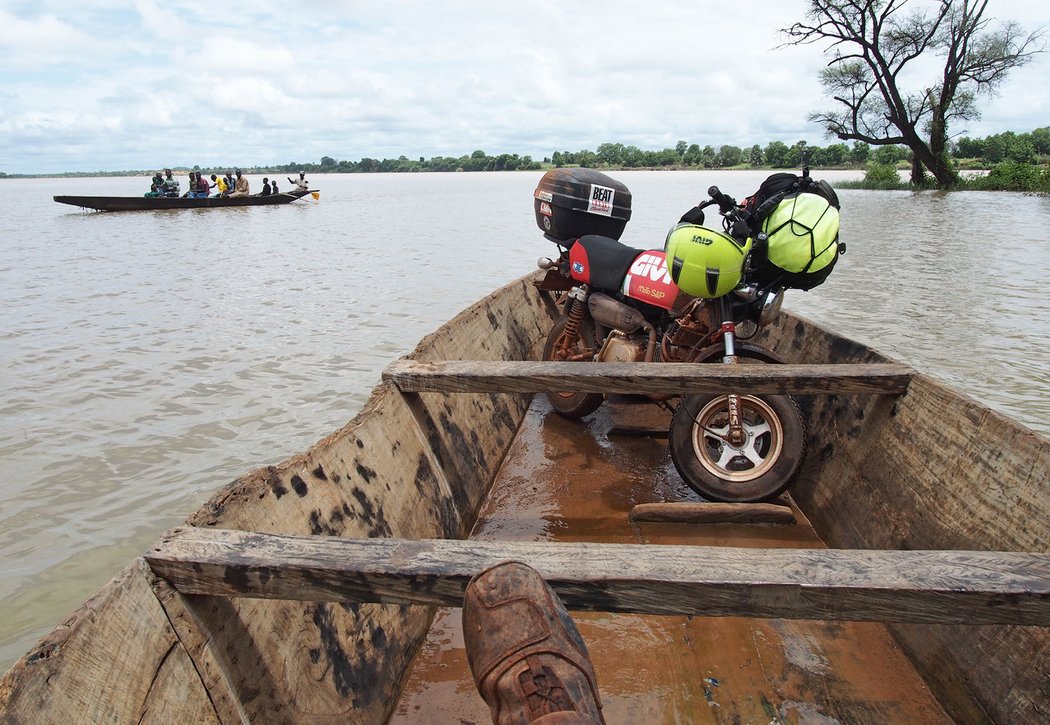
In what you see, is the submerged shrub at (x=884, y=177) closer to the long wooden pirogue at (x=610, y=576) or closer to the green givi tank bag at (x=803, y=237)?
the long wooden pirogue at (x=610, y=576)

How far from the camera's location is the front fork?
3158 mm

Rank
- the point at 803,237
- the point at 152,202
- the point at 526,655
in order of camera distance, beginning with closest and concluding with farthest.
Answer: the point at 526,655, the point at 803,237, the point at 152,202

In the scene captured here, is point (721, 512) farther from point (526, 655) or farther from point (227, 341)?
point (227, 341)

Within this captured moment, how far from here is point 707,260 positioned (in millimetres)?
3121

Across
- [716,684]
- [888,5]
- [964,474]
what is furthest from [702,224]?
[888,5]

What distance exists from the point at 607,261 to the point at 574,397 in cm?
96

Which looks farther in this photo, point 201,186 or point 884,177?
point 884,177

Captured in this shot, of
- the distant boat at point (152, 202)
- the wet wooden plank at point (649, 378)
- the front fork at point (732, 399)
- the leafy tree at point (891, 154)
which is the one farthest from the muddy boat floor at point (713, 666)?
the leafy tree at point (891, 154)

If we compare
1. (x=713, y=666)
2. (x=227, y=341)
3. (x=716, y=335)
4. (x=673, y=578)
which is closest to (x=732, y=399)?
(x=716, y=335)

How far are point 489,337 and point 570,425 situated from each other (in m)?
0.84

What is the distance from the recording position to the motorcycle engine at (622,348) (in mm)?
3969

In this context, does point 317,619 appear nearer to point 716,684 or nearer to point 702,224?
point 716,684

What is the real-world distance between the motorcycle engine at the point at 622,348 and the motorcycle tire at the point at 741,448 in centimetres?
69

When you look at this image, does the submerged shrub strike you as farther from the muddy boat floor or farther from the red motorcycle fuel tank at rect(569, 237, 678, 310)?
the muddy boat floor
